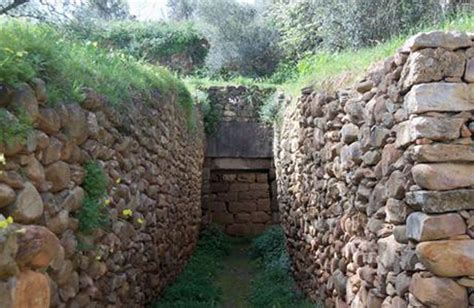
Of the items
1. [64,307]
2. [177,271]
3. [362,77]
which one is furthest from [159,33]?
[64,307]

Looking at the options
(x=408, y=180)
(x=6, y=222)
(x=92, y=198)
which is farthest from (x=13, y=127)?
(x=408, y=180)

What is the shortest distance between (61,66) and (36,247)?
3.98 feet

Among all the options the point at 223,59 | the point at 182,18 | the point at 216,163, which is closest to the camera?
the point at 216,163

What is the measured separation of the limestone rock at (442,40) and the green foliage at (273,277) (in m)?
3.31

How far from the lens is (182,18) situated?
2183 centimetres

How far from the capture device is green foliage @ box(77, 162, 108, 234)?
11.3 ft

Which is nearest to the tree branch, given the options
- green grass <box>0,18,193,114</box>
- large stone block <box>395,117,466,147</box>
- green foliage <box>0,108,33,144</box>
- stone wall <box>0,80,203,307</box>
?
green grass <box>0,18,193,114</box>

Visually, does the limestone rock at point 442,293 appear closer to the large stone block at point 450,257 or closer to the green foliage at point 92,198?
the large stone block at point 450,257

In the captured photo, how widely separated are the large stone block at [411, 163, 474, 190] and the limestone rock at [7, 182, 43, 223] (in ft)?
7.04

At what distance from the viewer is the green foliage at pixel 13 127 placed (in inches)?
98.7

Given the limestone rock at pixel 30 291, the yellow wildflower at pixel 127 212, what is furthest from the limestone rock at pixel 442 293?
the yellow wildflower at pixel 127 212

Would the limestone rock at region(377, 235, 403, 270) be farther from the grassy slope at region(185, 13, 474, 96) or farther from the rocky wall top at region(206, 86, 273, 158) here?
the rocky wall top at region(206, 86, 273, 158)

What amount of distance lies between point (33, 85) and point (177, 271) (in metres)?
4.92

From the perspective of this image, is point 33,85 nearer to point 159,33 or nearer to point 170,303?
point 170,303
